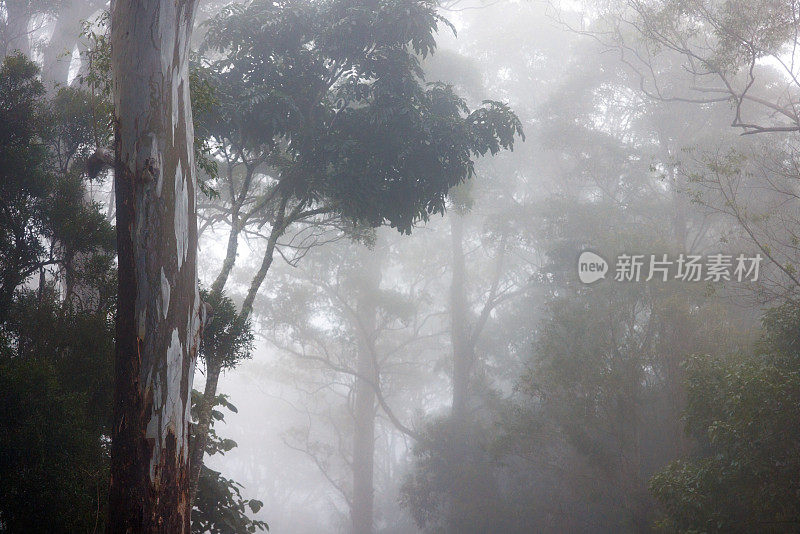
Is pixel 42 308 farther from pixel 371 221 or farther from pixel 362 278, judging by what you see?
pixel 362 278

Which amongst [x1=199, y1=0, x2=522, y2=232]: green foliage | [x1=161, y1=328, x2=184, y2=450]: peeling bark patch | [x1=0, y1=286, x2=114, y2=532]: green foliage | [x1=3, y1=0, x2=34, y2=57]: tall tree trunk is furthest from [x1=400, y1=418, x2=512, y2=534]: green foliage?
[x1=3, y1=0, x2=34, y2=57]: tall tree trunk

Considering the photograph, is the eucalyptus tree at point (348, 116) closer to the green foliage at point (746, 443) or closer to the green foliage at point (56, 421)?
the green foliage at point (56, 421)

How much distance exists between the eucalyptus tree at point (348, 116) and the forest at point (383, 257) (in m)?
0.03

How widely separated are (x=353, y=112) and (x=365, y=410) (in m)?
13.2

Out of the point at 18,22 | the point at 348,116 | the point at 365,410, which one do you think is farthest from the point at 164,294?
the point at 365,410

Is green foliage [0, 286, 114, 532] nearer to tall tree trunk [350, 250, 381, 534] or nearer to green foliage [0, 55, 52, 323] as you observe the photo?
green foliage [0, 55, 52, 323]

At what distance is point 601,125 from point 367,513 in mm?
13634

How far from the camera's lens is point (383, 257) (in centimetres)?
1781

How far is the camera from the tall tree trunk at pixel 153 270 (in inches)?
115

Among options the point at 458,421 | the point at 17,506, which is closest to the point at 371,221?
the point at 17,506

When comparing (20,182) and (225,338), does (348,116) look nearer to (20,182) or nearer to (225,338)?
(225,338)

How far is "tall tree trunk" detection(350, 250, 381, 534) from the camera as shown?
16469 millimetres

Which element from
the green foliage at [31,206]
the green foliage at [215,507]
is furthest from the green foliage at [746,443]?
the green foliage at [31,206]

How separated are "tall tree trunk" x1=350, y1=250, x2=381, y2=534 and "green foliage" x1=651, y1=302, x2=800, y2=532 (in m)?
9.94
